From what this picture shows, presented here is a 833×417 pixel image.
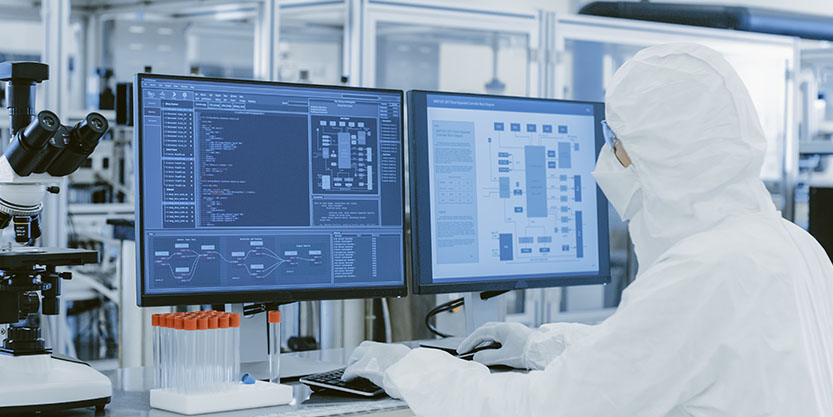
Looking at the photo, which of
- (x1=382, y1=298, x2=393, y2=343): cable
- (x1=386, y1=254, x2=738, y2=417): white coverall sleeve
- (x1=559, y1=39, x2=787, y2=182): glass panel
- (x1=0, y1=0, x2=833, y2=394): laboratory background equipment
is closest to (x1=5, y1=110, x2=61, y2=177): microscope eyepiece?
(x1=0, y1=0, x2=833, y2=394): laboratory background equipment

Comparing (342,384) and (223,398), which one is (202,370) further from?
(342,384)

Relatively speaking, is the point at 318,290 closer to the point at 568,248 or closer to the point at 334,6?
the point at 568,248

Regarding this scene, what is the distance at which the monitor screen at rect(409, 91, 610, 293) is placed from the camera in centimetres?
174

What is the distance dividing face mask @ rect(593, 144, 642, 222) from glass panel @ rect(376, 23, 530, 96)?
1.92 m

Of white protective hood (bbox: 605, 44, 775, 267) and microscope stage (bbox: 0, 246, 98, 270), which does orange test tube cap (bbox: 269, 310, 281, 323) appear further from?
white protective hood (bbox: 605, 44, 775, 267)

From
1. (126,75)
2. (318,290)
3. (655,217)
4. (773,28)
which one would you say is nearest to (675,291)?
(655,217)

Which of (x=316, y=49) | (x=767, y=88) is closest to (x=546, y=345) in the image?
(x=767, y=88)

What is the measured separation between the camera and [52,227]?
8.59ft

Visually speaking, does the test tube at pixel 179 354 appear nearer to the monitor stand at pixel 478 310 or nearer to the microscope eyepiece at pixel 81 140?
the microscope eyepiece at pixel 81 140

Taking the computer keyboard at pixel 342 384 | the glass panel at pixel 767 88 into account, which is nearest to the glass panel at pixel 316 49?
the glass panel at pixel 767 88

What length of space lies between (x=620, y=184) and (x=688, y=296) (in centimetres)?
27

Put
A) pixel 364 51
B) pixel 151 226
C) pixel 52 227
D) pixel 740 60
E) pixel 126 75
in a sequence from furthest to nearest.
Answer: pixel 126 75, pixel 740 60, pixel 364 51, pixel 52 227, pixel 151 226

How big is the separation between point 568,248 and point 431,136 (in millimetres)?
390

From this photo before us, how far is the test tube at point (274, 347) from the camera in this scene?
1.52 meters
